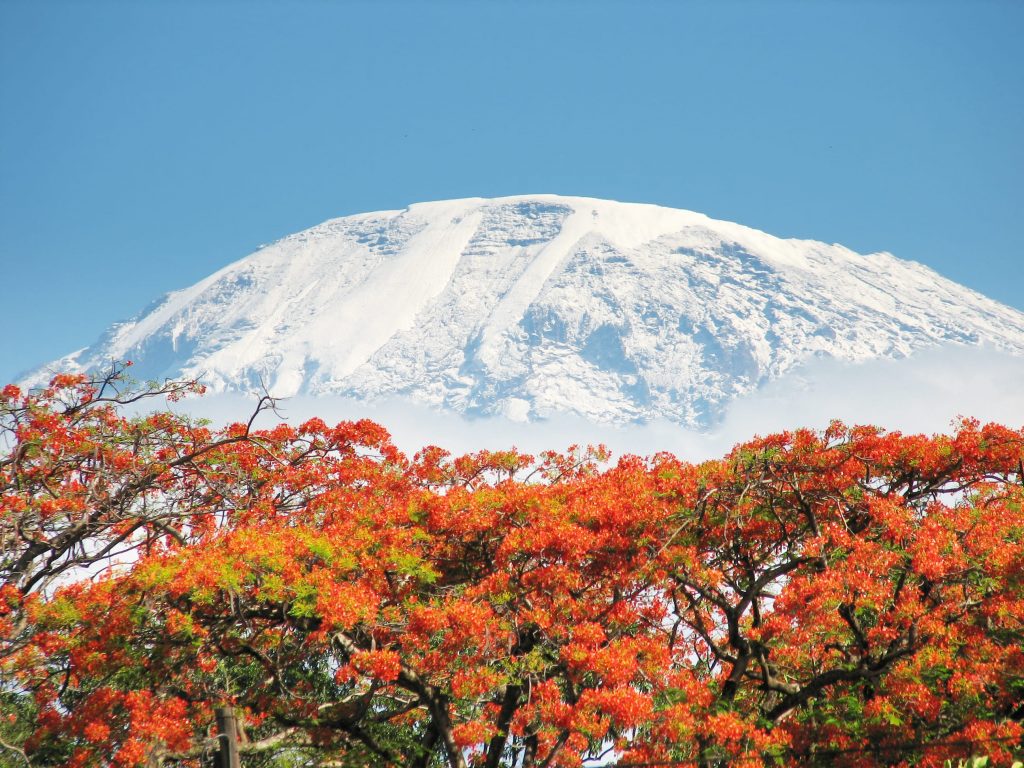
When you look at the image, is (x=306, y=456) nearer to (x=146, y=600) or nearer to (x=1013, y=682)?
(x=146, y=600)

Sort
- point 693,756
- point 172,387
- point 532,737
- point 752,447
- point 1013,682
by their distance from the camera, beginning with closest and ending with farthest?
point 1013,682
point 693,756
point 532,737
point 752,447
point 172,387

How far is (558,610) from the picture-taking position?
11289 millimetres

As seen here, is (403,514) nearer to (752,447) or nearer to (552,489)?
(552,489)

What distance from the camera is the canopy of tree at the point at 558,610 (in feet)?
33.3

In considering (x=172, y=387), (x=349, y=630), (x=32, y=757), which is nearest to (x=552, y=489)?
(x=349, y=630)

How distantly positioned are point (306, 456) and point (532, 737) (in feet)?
23.0

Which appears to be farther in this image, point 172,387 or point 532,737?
point 172,387

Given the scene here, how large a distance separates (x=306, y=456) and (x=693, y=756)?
8.81 m

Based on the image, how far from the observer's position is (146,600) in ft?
35.1

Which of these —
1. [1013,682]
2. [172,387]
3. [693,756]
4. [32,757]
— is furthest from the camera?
[172,387]

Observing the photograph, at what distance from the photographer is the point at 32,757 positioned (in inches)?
534

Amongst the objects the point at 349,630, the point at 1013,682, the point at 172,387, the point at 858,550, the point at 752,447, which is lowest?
the point at 1013,682

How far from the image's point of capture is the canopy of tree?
1014cm

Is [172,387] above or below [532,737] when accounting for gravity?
above
